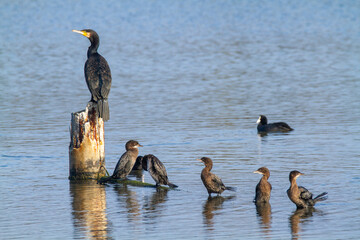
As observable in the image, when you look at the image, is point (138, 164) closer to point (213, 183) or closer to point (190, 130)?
point (213, 183)

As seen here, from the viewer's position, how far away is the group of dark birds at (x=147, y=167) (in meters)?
11.1

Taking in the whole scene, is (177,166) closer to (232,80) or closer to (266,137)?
(266,137)

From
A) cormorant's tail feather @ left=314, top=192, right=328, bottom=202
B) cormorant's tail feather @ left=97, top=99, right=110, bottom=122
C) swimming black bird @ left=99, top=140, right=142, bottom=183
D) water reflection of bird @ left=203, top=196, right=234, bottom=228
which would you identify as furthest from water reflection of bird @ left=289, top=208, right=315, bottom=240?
cormorant's tail feather @ left=97, top=99, right=110, bottom=122

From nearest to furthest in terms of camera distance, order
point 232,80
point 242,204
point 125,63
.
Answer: point 242,204, point 232,80, point 125,63

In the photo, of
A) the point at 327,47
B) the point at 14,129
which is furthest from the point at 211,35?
the point at 14,129

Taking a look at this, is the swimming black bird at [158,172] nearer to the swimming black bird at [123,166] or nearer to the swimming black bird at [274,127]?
the swimming black bird at [123,166]

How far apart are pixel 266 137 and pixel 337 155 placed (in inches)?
121

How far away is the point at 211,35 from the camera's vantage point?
4919 centimetres

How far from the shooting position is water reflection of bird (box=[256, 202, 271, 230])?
10188mm

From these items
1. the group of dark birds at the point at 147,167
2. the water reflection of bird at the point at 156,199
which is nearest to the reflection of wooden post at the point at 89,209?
the group of dark birds at the point at 147,167

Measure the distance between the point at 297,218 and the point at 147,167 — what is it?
11.4 feet

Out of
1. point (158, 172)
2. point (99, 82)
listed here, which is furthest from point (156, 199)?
point (99, 82)

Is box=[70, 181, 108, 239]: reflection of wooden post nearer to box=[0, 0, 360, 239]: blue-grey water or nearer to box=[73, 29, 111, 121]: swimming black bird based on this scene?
box=[0, 0, 360, 239]: blue-grey water

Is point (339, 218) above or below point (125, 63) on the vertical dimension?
below
